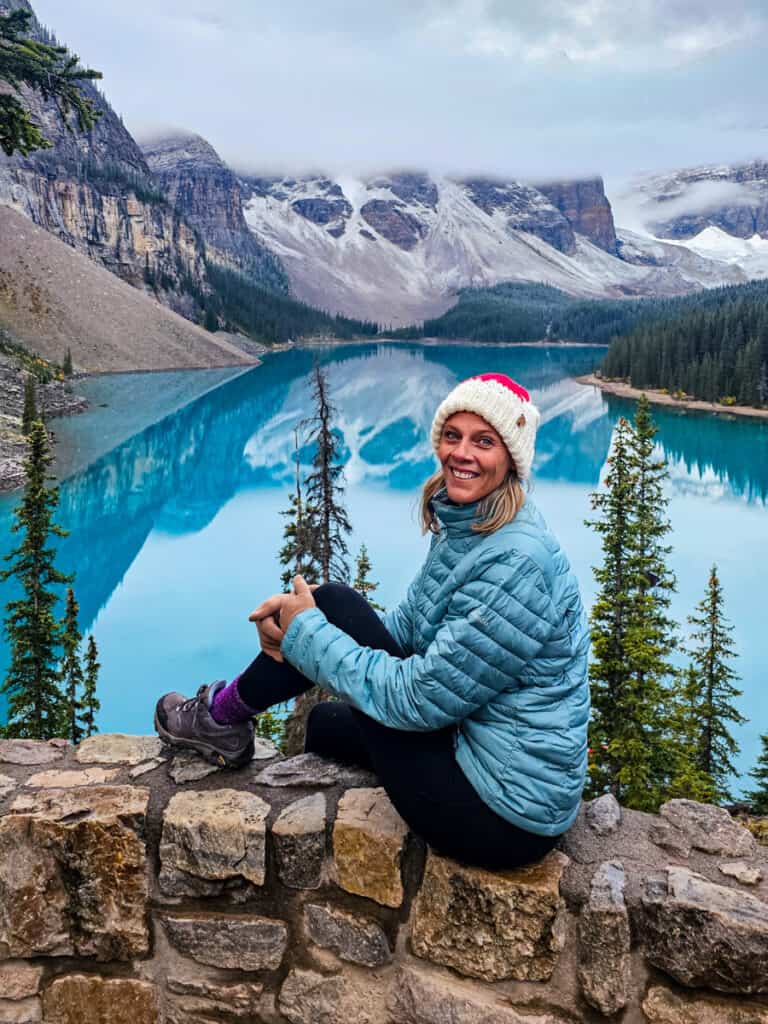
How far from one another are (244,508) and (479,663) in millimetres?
33560

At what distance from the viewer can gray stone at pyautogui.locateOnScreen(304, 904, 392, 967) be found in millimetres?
2756

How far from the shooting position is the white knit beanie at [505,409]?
2.88 metres

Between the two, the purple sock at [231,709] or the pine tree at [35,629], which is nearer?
the purple sock at [231,709]

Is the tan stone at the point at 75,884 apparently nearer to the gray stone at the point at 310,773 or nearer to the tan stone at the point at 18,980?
the tan stone at the point at 18,980

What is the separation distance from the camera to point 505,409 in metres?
2.88

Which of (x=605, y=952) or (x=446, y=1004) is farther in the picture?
(x=446, y=1004)

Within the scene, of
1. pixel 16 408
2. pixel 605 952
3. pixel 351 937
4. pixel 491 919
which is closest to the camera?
pixel 605 952

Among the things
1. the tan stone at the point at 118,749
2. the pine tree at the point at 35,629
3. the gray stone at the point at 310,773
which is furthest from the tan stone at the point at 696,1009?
the pine tree at the point at 35,629

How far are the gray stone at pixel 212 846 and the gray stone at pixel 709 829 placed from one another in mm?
1576

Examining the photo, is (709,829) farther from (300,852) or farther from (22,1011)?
(22,1011)

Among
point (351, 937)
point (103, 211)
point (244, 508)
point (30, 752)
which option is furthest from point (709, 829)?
point (103, 211)

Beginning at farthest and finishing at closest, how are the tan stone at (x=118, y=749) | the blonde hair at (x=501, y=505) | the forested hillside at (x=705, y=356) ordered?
the forested hillside at (x=705, y=356) < the tan stone at (x=118, y=749) < the blonde hair at (x=501, y=505)

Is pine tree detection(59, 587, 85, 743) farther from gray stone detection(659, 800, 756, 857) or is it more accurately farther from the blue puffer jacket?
gray stone detection(659, 800, 756, 857)

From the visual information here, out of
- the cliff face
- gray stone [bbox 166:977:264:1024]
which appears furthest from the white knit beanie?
the cliff face
